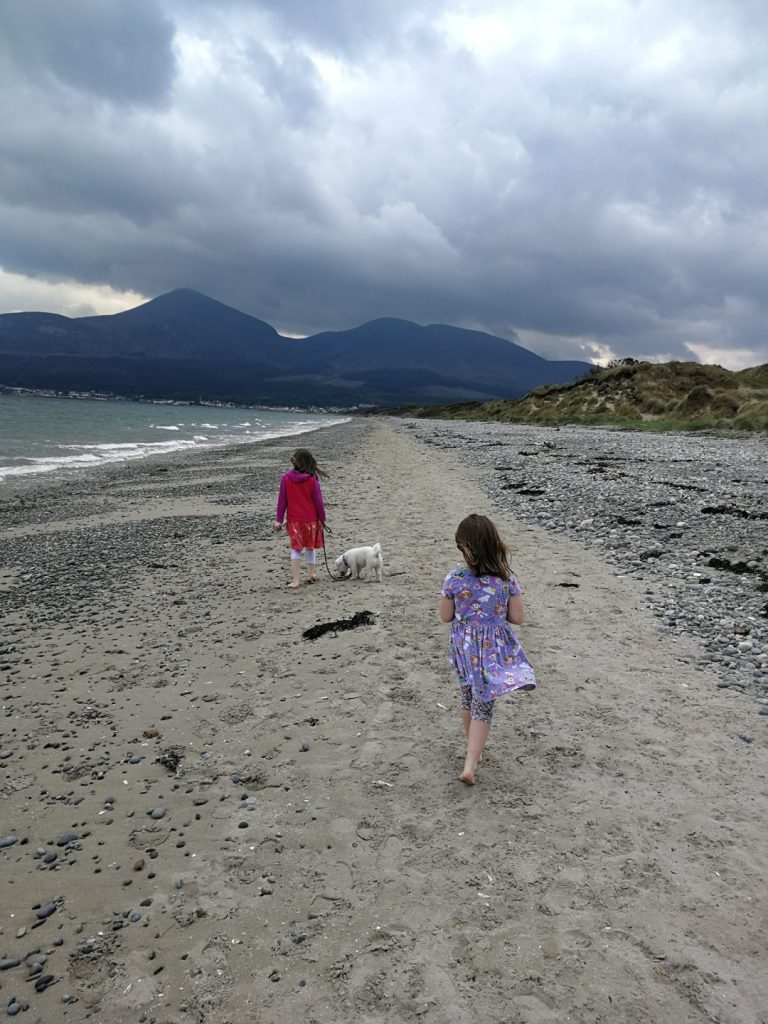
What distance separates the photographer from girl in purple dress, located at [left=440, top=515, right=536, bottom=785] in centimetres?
484

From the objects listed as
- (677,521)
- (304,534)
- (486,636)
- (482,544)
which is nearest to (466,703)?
(486,636)

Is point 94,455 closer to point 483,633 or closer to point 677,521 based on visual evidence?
point 677,521

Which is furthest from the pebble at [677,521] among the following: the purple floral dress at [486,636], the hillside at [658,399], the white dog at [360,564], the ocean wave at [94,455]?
the ocean wave at [94,455]

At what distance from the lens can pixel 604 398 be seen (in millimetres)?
66188

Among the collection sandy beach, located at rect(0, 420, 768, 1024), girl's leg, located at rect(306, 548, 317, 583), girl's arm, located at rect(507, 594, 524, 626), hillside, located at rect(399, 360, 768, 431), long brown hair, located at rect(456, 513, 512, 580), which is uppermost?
hillside, located at rect(399, 360, 768, 431)

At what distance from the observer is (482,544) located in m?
4.73

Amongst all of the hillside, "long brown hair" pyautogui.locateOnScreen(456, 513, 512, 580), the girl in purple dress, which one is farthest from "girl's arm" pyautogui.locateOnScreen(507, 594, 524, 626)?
the hillside

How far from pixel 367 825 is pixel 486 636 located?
67.1 inches

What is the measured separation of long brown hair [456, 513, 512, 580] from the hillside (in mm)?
44318

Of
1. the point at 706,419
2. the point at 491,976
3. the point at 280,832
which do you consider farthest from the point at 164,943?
the point at 706,419

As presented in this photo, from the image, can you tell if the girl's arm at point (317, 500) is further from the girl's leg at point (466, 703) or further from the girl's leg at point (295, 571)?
the girl's leg at point (466, 703)

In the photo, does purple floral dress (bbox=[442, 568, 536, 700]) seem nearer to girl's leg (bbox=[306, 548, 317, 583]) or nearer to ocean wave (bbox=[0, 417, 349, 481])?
girl's leg (bbox=[306, 548, 317, 583])

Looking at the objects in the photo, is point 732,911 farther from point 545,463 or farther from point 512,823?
point 545,463

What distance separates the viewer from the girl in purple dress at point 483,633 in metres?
4.84
